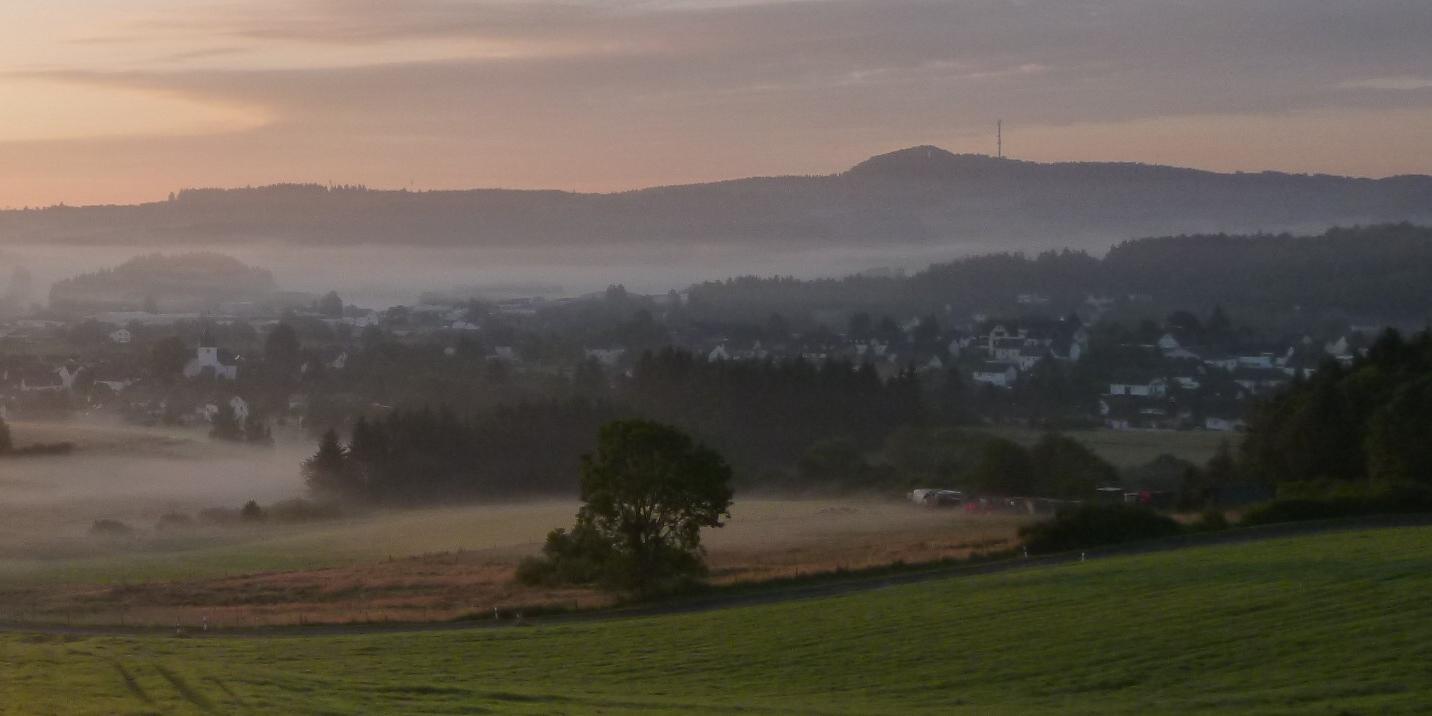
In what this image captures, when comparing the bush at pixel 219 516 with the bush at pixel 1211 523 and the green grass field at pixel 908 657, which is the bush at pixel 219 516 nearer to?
the green grass field at pixel 908 657

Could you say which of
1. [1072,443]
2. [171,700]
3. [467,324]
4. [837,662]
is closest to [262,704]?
[171,700]

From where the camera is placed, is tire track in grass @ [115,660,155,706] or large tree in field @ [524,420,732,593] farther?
large tree in field @ [524,420,732,593]

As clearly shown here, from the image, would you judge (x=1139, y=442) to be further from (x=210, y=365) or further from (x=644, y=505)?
(x=210, y=365)

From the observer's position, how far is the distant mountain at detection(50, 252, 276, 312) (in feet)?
538

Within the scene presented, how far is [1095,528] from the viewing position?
41.3 metres

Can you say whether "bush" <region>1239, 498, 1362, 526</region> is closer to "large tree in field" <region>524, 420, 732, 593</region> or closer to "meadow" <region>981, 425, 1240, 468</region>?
"large tree in field" <region>524, 420, 732, 593</region>

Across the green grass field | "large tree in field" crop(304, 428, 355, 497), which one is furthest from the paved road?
"large tree in field" crop(304, 428, 355, 497)

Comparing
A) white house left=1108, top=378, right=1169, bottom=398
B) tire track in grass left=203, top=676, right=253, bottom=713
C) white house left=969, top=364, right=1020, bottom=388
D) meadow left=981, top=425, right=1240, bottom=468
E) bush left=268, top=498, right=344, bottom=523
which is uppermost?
white house left=969, top=364, right=1020, bottom=388

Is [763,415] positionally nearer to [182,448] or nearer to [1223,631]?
[182,448]

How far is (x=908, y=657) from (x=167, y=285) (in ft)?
522

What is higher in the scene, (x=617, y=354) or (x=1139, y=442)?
(x=617, y=354)

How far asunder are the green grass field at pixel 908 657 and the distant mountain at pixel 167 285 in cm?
13942

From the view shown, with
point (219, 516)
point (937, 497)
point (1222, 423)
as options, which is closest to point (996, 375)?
point (1222, 423)

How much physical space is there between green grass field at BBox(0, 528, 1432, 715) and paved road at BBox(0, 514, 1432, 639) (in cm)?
163
